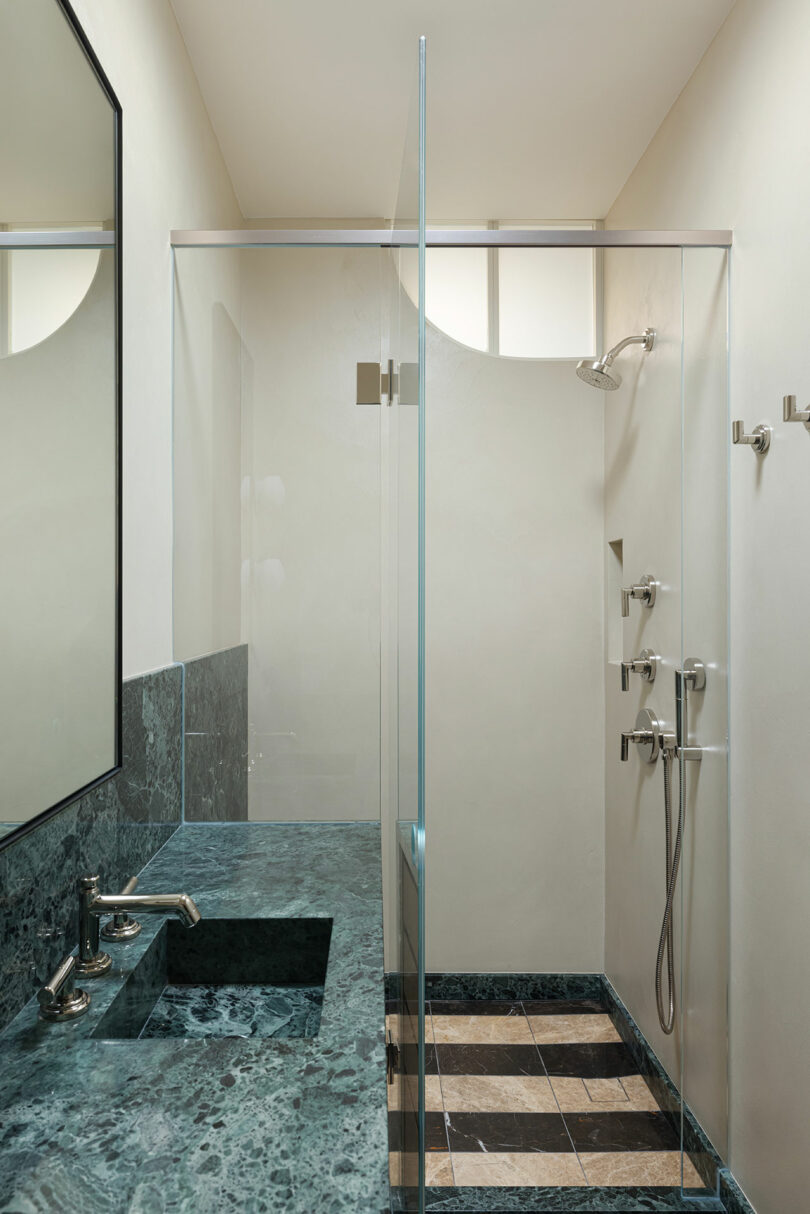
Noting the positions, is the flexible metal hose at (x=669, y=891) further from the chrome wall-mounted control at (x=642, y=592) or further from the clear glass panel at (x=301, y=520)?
the clear glass panel at (x=301, y=520)

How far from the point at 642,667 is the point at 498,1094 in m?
1.20

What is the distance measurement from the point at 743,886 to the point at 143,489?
153 centimetres

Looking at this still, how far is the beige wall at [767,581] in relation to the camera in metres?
1.48

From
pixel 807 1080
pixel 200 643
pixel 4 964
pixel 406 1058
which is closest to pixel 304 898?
pixel 406 1058

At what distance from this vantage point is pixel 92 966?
3.39 ft

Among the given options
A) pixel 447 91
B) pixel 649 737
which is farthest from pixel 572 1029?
pixel 447 91

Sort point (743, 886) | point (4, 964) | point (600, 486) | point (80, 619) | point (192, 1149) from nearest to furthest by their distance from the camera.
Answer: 1. point (192, 1149)
2. point (4, 964)
3. point (80, 619)
4. point (743, 886)
5. point (600, 486)

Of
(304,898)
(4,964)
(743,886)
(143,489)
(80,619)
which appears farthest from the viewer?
(743,886)

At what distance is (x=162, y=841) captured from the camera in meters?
1.66

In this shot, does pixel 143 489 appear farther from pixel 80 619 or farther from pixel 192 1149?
pixel 192 1149

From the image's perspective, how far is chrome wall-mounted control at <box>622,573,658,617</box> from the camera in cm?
205

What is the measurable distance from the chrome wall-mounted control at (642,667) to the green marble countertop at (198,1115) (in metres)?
1.18

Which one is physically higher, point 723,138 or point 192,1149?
point 723,138

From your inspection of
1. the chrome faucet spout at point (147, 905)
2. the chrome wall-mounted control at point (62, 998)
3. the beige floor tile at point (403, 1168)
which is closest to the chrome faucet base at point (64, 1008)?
the chrome wall-mounted control at point (62, 998)
